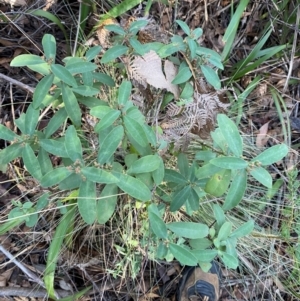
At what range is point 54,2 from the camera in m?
1.64

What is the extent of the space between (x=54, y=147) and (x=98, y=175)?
16 cm

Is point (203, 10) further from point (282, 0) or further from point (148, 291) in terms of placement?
point (148, 291)

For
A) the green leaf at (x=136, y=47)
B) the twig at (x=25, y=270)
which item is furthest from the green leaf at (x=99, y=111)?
the twig at (x=25, y=270)

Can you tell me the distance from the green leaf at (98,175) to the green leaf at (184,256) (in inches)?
10.4

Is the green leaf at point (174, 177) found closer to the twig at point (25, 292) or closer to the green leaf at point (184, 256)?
the green leaf at point (184, 256)

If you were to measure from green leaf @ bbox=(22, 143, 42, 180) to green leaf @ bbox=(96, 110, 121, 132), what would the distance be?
0.18 m

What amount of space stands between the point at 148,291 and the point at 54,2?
1201mm

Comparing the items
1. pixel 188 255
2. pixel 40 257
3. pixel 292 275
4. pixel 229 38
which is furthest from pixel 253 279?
pixel 229 38

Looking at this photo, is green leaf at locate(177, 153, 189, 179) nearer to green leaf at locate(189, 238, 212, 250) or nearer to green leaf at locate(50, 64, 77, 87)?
green leaf at locate(189, 238, 212, 250)

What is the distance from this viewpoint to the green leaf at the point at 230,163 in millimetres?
937

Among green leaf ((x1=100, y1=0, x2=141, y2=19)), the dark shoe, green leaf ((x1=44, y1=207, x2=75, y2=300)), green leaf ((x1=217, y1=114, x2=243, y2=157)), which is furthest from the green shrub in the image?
the dark shoe

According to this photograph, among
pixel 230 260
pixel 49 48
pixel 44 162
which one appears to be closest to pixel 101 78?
pixel 49 48

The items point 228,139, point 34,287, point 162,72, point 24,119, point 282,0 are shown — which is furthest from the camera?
point 282,0

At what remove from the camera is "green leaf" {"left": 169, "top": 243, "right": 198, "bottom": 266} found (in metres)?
1.02
